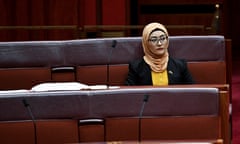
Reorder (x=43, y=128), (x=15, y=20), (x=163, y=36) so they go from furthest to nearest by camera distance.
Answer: (x=15, y=20) < (x=163, y=36) < (x=43, y=128)

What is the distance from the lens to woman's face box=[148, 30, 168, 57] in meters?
2.67

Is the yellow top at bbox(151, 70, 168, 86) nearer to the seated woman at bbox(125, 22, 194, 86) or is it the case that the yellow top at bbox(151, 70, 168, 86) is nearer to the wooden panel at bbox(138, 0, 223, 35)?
the seated woman at bbox(125, 22, 194, 86)

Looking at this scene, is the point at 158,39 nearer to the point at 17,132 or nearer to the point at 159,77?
the point at 159,77

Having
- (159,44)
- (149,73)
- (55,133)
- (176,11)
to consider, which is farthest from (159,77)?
(176,11)

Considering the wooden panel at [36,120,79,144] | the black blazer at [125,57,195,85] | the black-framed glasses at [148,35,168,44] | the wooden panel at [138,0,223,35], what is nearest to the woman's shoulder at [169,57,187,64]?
the black blazer at [125,57,195,85]

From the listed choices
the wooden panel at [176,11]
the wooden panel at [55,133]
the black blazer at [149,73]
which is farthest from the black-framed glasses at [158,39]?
the wooden panel at [176,11]

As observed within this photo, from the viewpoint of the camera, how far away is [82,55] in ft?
8.92

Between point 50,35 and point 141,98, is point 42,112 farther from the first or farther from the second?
point 50,35

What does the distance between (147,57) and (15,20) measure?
94.1 inches

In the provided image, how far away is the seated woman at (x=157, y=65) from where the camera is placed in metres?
2.67

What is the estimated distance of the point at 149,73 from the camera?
107 inches

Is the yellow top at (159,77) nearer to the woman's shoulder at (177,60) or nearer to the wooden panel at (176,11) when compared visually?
the woman's shoulder at (177,60)

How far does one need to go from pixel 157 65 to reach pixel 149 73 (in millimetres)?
56

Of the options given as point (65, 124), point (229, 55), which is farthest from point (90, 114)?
point (229, 55)
